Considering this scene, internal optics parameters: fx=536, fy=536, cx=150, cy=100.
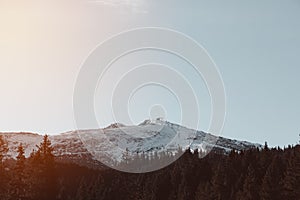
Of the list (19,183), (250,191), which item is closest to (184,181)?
(250,191)

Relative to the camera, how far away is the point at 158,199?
109750 mm

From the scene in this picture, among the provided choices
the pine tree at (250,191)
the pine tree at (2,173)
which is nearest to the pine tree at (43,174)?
the pine tree at (2,173)

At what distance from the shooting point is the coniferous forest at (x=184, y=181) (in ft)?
201

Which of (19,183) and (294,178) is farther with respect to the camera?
(294,178)

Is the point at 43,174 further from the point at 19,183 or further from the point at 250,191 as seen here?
the point at 250,191

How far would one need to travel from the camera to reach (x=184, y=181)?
10606 cm

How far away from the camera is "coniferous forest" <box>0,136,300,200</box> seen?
6115 centimetres

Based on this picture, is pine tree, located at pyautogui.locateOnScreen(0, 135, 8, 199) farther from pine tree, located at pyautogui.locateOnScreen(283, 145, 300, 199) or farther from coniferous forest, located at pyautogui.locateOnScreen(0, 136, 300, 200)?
pine tree, located at pyautogui.locateOnScreen(283, 145, 300, 199)

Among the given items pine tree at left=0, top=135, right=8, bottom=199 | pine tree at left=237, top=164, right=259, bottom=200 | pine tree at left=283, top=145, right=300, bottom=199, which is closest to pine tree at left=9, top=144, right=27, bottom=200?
pine tree at left=0, top=135, right=8, bottom=199

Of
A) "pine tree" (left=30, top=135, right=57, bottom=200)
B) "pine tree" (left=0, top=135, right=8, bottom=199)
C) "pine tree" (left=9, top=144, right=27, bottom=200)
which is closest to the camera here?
"pine tree" (left=9, top=144, right=27, bottom=200)

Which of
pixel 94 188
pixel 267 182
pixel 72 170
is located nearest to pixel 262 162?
pixel 267 182

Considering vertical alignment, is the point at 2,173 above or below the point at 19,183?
above

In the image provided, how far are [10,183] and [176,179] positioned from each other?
59930 millimetres

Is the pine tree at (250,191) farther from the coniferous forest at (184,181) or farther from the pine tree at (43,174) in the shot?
the pine tree at (43,174)
